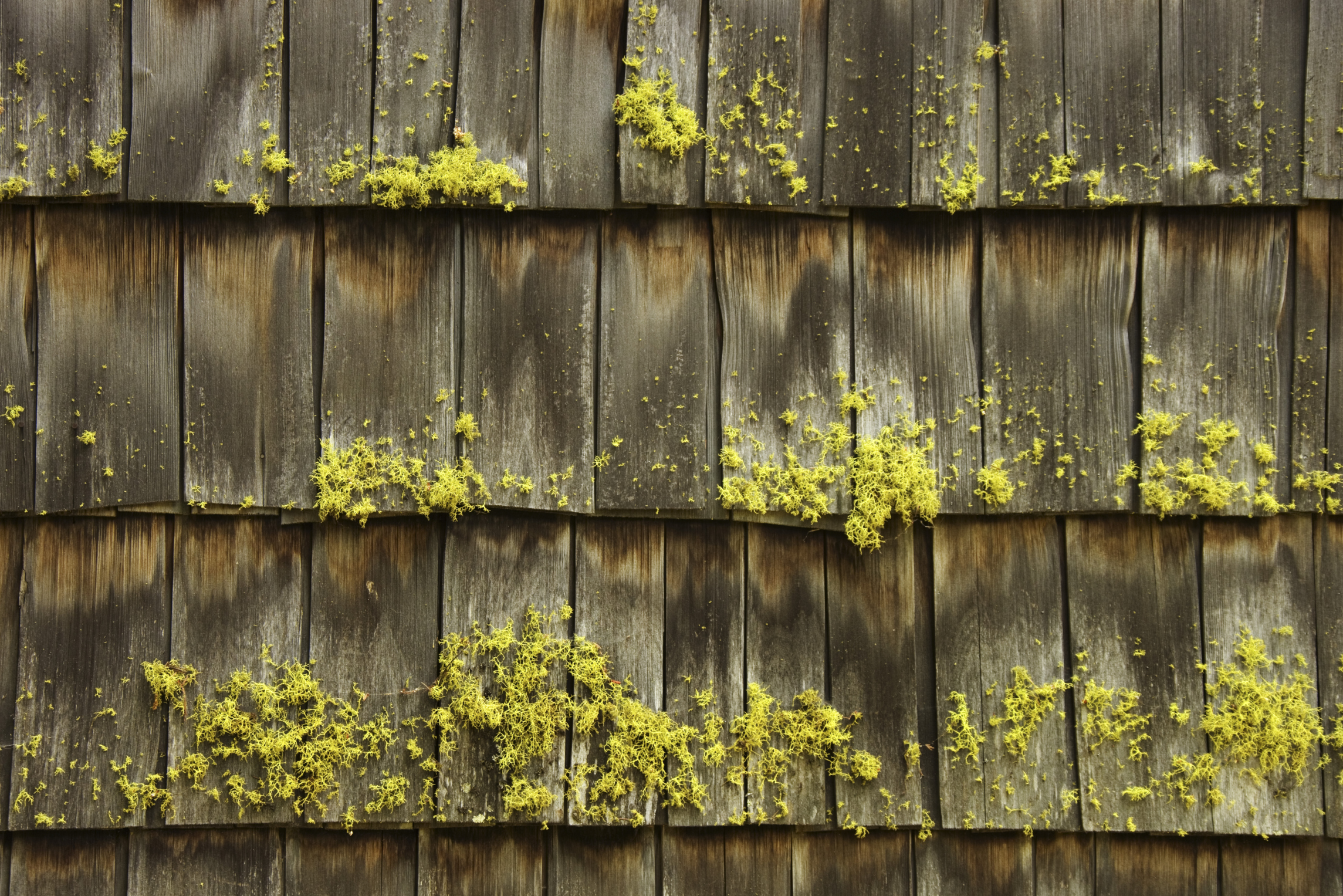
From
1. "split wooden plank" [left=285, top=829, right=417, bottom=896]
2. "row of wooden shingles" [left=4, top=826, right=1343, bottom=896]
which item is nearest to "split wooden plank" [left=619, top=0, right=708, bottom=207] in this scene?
"row of wooden shingles" [left=4, top=826, right=1343, bottom=896]

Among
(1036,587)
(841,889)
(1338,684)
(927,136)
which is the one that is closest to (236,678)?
(841,889)

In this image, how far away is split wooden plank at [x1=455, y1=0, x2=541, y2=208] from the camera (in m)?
1.91

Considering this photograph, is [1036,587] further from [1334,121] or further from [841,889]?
[1334,121]

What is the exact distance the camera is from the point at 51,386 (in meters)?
1.96

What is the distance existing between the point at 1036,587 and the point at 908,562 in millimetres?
325

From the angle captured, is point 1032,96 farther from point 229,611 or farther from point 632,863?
point 229,611

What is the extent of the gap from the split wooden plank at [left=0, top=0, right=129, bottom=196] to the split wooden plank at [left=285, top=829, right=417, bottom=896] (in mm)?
1703

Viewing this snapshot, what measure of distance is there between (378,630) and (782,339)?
1248 mm

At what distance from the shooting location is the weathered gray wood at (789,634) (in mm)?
1947

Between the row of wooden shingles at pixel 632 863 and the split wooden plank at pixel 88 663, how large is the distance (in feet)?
0.52

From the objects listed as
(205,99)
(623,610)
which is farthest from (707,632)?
(205,99)

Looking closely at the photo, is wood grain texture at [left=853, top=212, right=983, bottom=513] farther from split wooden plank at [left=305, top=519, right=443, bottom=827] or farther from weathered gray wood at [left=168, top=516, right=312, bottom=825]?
weathered gray wood at [left=168, top=516, right=312, bottom=825]

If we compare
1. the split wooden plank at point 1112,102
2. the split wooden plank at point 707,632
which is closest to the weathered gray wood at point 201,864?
the split wooden plank at point 707,632

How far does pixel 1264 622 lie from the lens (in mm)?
1952
